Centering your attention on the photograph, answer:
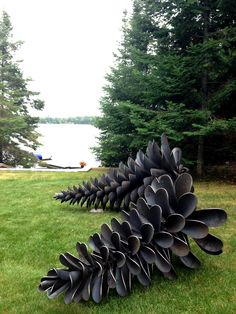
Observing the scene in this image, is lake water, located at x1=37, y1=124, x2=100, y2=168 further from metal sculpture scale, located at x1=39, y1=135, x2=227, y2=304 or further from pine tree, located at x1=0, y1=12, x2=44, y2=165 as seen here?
metal sculpture scale, located at x1=39, y1=135, x2=227, y2=304

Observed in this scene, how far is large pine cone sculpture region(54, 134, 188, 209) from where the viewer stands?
4105 mm

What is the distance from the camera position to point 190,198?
289 centimetres

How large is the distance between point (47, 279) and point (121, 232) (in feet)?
2.18

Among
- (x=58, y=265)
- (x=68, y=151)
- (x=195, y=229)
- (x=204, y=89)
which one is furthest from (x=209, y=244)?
(x=68, y=151)

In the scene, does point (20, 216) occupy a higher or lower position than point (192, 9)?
lower

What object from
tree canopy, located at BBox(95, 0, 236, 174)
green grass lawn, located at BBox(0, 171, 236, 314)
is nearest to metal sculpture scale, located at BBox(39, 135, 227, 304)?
green grass lawn, located at BBox(0, 171, 236, 314)

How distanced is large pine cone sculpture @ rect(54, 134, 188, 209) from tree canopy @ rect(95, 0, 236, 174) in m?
3.98

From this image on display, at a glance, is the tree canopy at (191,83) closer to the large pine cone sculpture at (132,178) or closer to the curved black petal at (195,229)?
the large pine cone sculpture at (132,178)

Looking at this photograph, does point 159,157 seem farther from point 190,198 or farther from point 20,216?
point 20,216

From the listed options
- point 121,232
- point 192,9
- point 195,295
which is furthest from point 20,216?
point 192,9

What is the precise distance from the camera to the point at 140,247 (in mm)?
2748

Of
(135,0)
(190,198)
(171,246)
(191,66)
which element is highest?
(135,0)

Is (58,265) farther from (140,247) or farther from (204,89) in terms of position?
(204,89)

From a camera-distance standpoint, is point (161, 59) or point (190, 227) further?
point (161, 59)
